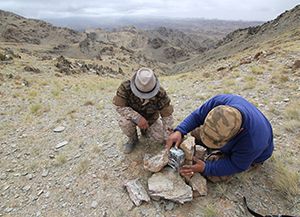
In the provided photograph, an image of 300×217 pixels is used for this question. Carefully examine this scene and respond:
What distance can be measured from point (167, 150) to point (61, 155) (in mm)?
2317

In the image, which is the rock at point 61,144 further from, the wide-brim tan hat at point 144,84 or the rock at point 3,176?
the wide-brim tan hat at point 144,84

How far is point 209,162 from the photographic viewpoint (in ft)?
12.4

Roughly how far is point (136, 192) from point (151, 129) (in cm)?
117

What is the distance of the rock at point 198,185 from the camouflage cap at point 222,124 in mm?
919

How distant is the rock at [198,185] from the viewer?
3.69m

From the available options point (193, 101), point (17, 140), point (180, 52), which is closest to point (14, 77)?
point (17, 140)

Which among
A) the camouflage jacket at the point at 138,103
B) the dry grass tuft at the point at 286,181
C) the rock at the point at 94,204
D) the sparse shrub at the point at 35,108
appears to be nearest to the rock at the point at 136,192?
the rock at the point at 94,204

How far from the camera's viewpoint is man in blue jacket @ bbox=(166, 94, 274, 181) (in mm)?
2951

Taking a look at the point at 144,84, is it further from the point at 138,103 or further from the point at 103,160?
the point at 103,160

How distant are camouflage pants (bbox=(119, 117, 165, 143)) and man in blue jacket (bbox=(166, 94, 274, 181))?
595 mm

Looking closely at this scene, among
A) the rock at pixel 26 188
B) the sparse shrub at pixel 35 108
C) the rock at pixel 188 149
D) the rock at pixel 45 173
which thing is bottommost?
the sparse shrub at pixel 35 108

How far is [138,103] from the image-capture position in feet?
14.1

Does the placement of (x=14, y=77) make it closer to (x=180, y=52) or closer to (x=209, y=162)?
(x=209, y=162)

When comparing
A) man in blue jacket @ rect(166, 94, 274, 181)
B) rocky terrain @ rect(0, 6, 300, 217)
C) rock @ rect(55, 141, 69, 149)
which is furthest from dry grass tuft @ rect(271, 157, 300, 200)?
rock @ rect(55, 141, 69, 149)
